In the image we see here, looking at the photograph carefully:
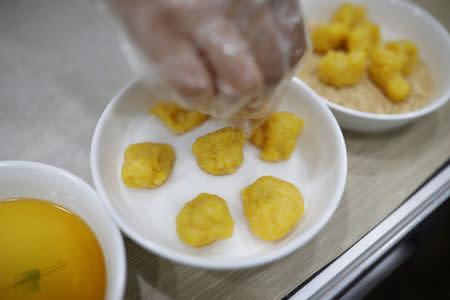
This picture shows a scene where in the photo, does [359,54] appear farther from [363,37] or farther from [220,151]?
[220,151]

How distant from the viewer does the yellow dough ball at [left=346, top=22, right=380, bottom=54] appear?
1015mm

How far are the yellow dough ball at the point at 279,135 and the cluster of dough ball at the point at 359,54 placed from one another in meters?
0.25

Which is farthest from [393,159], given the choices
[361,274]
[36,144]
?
[36,144]

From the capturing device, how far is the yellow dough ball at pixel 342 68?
92 centimetres

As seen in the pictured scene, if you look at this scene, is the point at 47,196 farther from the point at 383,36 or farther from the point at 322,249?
the point at 383,36

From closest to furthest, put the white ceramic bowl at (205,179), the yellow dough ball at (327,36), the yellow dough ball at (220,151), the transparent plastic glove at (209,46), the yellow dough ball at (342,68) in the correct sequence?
the transparent plastic glove at (209,46)
the white ceramic bowl at (205,179)
the yellow dough ball at (220,151)
the yellow dough ball at (342,68)
the yellow dough ball at (327,36)

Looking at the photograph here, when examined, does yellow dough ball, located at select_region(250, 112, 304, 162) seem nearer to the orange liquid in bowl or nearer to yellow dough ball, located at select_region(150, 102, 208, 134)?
yellow dough ball, located at select_region(150, 102, 208, 134)

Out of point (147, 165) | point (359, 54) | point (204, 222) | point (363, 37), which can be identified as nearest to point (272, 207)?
point (204, 222)

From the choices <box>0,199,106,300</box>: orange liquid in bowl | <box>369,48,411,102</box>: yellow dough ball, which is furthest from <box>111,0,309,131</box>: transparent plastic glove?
<box>369,48,411,102</box>: yellow dough ball

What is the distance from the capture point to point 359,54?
3.11ft

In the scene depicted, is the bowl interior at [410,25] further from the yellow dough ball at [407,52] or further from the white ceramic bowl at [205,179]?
the white ceramic bowl at [205,179]

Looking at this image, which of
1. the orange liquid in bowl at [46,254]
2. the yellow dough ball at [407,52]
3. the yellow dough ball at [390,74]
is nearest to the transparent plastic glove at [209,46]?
the orange liquid in bowl at [46,254]

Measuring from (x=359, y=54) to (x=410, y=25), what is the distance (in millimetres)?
289

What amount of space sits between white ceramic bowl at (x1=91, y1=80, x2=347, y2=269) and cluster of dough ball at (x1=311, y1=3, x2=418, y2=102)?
0.20 meters
